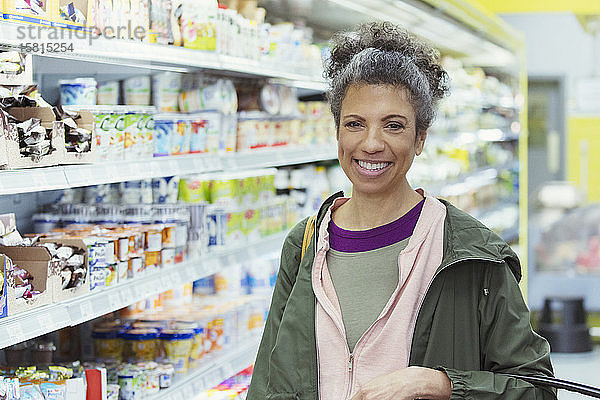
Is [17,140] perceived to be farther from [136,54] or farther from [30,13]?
[136,54]

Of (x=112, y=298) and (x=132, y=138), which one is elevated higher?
(x=132, y=138)

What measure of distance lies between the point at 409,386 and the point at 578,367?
5793mm

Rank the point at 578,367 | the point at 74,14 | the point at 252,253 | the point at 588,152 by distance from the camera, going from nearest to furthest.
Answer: the point at 74,14
the point at 252,253
the point at 578,367
the point at 588,152

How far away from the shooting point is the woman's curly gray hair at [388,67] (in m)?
1.96

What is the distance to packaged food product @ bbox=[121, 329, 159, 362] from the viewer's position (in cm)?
341

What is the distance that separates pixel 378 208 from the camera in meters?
2.01

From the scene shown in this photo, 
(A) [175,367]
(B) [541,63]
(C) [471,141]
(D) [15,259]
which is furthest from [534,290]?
(D) [15,259]

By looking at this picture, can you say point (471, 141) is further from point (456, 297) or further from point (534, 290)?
point (456, 297)

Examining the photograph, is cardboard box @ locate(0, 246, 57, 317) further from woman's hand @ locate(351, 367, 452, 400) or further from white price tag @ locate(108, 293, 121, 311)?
woman's hand @ locate(351, 367, 452, 400)

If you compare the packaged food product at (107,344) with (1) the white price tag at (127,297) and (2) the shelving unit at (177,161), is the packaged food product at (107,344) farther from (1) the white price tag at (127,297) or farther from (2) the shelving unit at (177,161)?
(1) the white price tag at (127,297)

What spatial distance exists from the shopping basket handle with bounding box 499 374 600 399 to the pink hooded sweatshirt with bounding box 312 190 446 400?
9.3 inches

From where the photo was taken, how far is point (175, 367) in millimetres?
3459

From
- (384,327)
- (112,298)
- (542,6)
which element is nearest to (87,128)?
(112,298)

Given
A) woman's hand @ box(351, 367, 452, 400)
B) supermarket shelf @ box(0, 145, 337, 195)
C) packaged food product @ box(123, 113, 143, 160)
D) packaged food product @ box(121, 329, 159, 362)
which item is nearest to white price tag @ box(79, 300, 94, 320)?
supermarket shelf @ box(0, 145, 337, 195)
